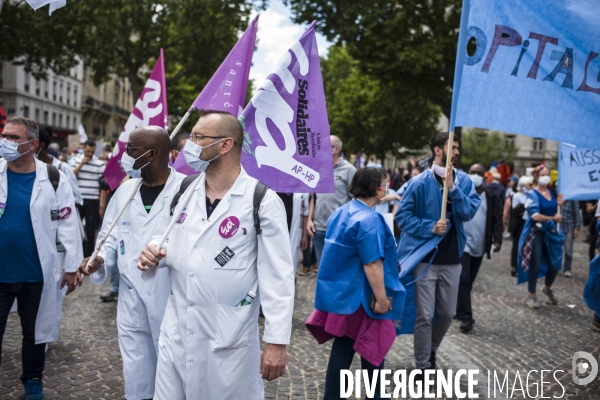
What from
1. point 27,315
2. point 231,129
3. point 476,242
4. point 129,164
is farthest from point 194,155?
point 476,242

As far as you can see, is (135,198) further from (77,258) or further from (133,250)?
(77,258)

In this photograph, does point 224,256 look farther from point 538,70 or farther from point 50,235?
point 538,70

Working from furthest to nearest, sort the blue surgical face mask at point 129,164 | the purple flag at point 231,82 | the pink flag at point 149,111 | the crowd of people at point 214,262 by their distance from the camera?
the pink flag at point 149,111, the purple flag at point 231,82, the blue surgical face mask at point 129,164, the crowd of people at point 214,262

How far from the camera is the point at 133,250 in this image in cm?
396

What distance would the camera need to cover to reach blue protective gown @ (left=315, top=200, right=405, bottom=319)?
4.20m

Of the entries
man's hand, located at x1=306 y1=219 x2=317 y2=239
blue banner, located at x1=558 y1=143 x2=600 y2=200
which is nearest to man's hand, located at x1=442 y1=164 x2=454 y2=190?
blue banner, located at x1=558 y1=143 x2=600 y2=200

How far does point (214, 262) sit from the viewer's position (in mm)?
3064

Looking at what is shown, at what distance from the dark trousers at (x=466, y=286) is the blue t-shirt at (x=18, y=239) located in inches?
188

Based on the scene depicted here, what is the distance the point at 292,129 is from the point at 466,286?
3.87 metres

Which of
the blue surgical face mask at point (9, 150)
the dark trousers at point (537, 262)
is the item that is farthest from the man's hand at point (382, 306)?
the dark trousers at point (537, 262)

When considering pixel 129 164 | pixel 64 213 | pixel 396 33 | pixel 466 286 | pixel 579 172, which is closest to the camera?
pixel 129 164

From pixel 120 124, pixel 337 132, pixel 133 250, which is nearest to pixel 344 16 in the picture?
pixel 133 250

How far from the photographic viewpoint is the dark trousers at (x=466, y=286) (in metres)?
7.42

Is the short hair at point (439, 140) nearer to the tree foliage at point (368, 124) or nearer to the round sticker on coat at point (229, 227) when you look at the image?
the round sticker on coat at point (229, 227)
